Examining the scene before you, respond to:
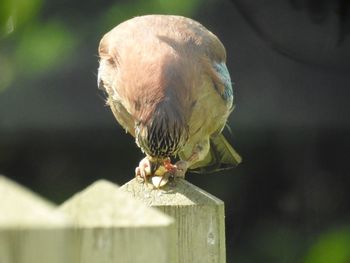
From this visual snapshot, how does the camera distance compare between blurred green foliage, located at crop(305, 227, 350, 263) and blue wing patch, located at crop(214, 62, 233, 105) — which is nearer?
blue wing patch, located at crop(214, 62, 233, 105)

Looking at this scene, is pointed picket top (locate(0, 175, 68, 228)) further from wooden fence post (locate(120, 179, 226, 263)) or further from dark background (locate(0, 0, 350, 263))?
dark background (locate(0, 0, 350, 263))

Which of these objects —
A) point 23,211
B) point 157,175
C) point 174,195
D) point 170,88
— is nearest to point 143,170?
point 157,175

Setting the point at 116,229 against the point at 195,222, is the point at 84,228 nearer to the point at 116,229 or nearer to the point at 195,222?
the point at 116,229

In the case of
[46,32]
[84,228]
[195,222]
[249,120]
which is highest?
[84,228]

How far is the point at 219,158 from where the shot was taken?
4.35 meters

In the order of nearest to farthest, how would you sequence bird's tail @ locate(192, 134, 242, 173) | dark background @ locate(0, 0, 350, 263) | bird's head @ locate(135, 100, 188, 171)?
bird's head @ locate(135, 100, 188, 171)
bird's tail @ locate(192, 134, 242, 173)
dark background @ locate(0, 0, 350, 263)

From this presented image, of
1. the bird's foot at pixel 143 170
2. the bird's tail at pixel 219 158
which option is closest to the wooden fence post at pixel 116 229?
the bird's foot at pixel 143 170

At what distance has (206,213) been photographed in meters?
2.01

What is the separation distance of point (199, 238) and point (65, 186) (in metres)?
2.85

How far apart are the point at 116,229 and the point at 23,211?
0.52 ft

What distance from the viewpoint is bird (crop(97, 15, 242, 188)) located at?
3525 millimetres

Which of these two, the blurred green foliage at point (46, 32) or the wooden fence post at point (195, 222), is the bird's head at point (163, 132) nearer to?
the blurred green foliage at point (46, 32)

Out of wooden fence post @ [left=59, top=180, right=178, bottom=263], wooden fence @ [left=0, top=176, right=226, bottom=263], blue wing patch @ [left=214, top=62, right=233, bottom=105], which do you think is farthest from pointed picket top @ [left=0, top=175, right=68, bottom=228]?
blue wing patch @ [left=214, top=62, right=233, bottom=105]

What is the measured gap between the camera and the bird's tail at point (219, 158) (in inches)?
170
